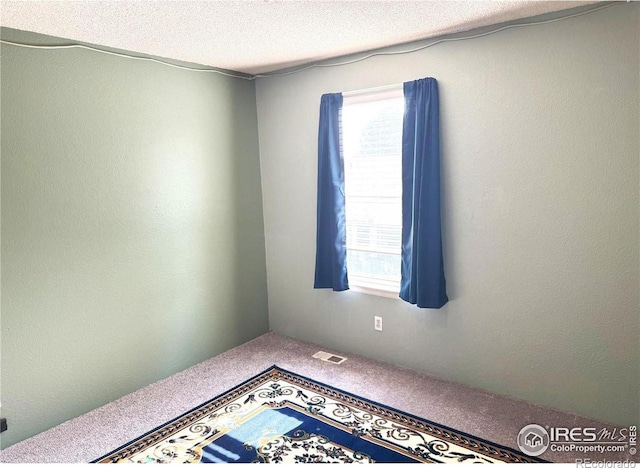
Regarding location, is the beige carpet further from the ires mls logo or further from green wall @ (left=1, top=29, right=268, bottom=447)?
green wall @ (left=1, top=29, right=268, bottom=447)

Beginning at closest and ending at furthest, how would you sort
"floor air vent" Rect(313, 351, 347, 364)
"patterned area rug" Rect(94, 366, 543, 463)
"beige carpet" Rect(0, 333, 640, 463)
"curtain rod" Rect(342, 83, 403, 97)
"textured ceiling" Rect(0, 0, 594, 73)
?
"textured ceiling" Rect(0, 0, 594, 73) → "patterned area rug" Rect(94, 366, 543, 463) → "beige carpet" Rect(0, 333, 640, 463) → "curtain rod" Rect(342, 83, 403, 97) → "floor air vent" Rect(313, 351, 347, 364)

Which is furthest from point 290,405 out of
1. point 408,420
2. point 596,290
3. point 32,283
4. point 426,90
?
point 426,90

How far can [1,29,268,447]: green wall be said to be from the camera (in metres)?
2.60

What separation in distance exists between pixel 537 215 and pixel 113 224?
262 centimetres

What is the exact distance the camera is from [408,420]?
2717mm

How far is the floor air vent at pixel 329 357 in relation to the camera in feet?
11.6

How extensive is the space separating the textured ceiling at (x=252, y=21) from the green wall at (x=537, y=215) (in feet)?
0.79

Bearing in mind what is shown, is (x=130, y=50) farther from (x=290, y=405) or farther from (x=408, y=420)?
(x=408, y=420)

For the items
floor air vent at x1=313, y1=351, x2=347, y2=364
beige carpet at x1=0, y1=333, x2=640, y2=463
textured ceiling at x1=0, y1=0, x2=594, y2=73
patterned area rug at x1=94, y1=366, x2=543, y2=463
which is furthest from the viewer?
floor air vent at x1=313, y1=351, x2=347, y2=364

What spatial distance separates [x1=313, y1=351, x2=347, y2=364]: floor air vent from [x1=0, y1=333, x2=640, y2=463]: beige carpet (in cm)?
5

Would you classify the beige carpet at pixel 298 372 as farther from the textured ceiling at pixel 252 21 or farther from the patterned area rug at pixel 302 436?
the textured ceiling at pixel 252 21
